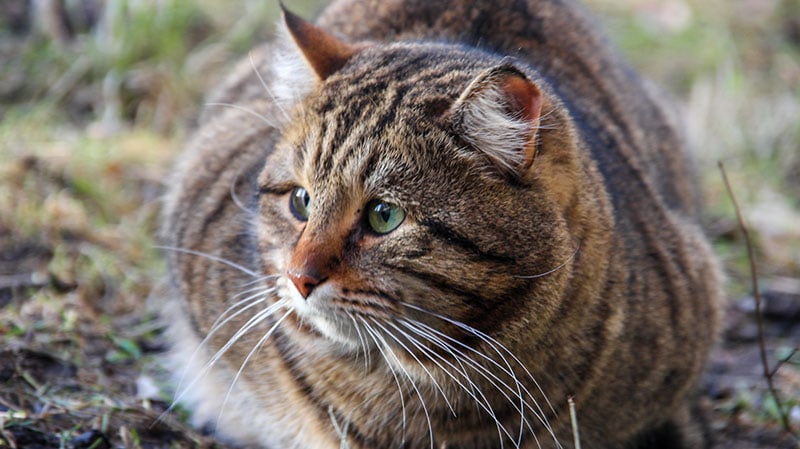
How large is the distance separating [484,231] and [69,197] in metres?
2.86

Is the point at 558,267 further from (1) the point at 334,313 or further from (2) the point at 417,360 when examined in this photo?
(1) the point at 334,313

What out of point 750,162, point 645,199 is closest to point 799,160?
point 750,162

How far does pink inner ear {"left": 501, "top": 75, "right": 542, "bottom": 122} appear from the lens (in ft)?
6.93

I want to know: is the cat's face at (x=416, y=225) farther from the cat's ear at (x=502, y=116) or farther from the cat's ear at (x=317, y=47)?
the cat's ear at (x=317, y=47)

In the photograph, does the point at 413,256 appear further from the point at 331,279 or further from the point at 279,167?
the point at 279,167

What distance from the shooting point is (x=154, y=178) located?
4.84 metres

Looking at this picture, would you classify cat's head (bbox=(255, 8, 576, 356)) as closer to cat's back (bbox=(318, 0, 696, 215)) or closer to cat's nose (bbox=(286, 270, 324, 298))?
cat's nose (bbox=(286, 270, 324, 298))

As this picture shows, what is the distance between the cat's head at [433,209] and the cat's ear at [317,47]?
19cm

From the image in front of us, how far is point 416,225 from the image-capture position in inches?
85.7

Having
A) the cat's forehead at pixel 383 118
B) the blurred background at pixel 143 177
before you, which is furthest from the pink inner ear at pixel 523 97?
the blurred background at pixel 143 177

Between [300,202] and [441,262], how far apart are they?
445 mm

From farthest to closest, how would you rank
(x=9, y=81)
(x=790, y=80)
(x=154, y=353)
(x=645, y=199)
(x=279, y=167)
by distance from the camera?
(x=790, y=80) < (x=9, y=81) < (x=154, y=353) < (x=645, y=199) < (x=279, y=167)

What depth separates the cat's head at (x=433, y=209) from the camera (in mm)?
2146

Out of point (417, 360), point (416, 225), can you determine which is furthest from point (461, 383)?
point (416, 225)
